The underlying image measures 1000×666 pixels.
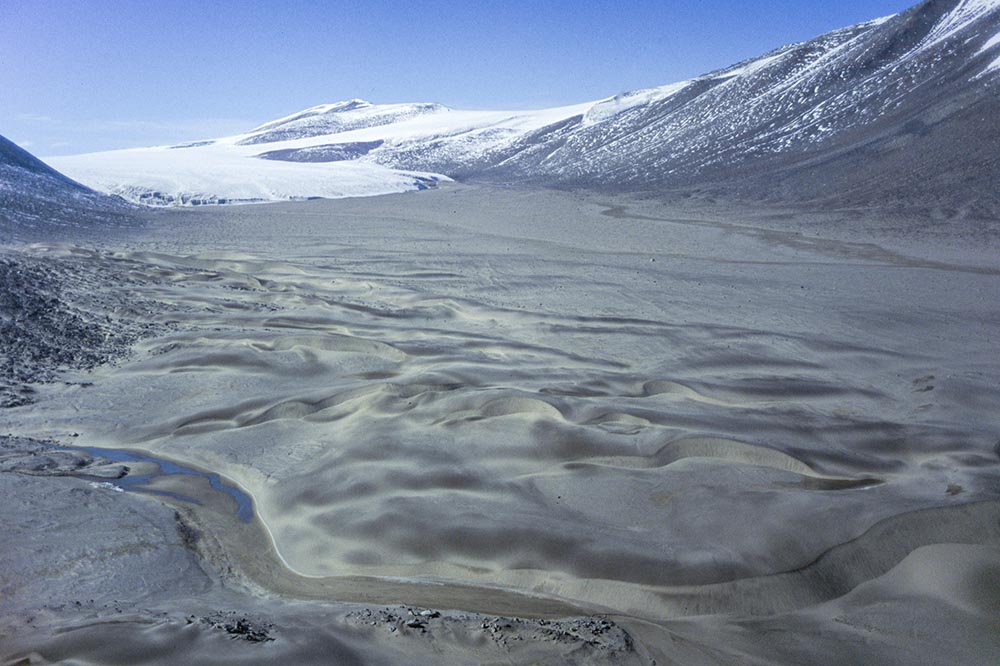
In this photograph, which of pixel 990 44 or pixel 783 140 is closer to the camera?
pixel 990 44

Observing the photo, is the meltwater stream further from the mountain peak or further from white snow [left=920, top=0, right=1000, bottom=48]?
the mountain peak

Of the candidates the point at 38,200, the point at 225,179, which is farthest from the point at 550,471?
the point at 225,179

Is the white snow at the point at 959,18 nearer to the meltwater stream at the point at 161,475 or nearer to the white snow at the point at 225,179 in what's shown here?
the white snow at the point at 225,179

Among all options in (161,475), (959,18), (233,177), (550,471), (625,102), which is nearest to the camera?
(550,471)

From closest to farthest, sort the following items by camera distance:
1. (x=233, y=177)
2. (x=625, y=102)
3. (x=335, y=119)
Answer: (x=233, y=177)
(x=625, y=102)
(x=335, y=119)

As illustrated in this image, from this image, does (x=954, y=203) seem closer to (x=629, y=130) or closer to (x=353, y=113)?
(x=629, y=130)

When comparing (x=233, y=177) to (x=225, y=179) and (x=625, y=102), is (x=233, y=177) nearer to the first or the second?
(x=225, y=179)

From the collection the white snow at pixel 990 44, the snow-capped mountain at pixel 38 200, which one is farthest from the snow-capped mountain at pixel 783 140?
→ the snow-capped mountain at pixel 38 200

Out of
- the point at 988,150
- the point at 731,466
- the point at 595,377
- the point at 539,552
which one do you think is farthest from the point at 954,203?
the point at 539,552
